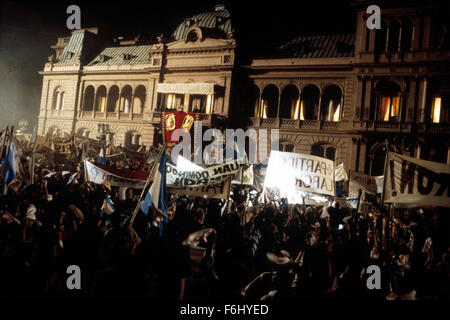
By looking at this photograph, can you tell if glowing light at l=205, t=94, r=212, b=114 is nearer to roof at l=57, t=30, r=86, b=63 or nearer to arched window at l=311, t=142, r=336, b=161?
arched window at l=311, t=142, r=336, b=161

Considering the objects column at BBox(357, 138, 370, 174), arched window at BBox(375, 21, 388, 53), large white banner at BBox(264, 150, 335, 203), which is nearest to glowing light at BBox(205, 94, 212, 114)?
column at BBox(357, 138, 370, 174)

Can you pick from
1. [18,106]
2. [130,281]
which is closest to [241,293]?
[130,281]

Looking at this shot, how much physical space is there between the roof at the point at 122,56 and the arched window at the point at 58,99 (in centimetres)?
476

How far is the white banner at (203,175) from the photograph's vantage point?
32.2 feet

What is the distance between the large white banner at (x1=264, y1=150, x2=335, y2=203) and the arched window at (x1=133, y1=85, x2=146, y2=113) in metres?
27.5

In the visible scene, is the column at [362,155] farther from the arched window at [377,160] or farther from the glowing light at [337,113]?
the glowing light at [337,113]

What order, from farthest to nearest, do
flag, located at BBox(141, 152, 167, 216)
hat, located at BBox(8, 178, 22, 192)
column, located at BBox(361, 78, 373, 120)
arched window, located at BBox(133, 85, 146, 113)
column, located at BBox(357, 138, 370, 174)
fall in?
1. arched window, located at BBox(133, 85, 146, 113)
2. column, located at BBox(361, 78, 373, 120)
3. column, located at BBox(357, 138, 370, 174)
4. hat, located at BBox(8, 178, 22, 192)
5. flag, located at BBox(141, 152, 167, 216)

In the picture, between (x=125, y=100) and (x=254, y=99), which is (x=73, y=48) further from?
(x=254, y=99)

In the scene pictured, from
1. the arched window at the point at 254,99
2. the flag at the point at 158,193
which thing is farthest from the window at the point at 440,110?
the flag at the point at 158,193

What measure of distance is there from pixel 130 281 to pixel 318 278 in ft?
10.1

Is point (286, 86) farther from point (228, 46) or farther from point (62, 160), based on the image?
point (62, 160)

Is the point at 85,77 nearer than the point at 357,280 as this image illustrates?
No

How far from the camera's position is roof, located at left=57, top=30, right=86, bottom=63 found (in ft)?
128
